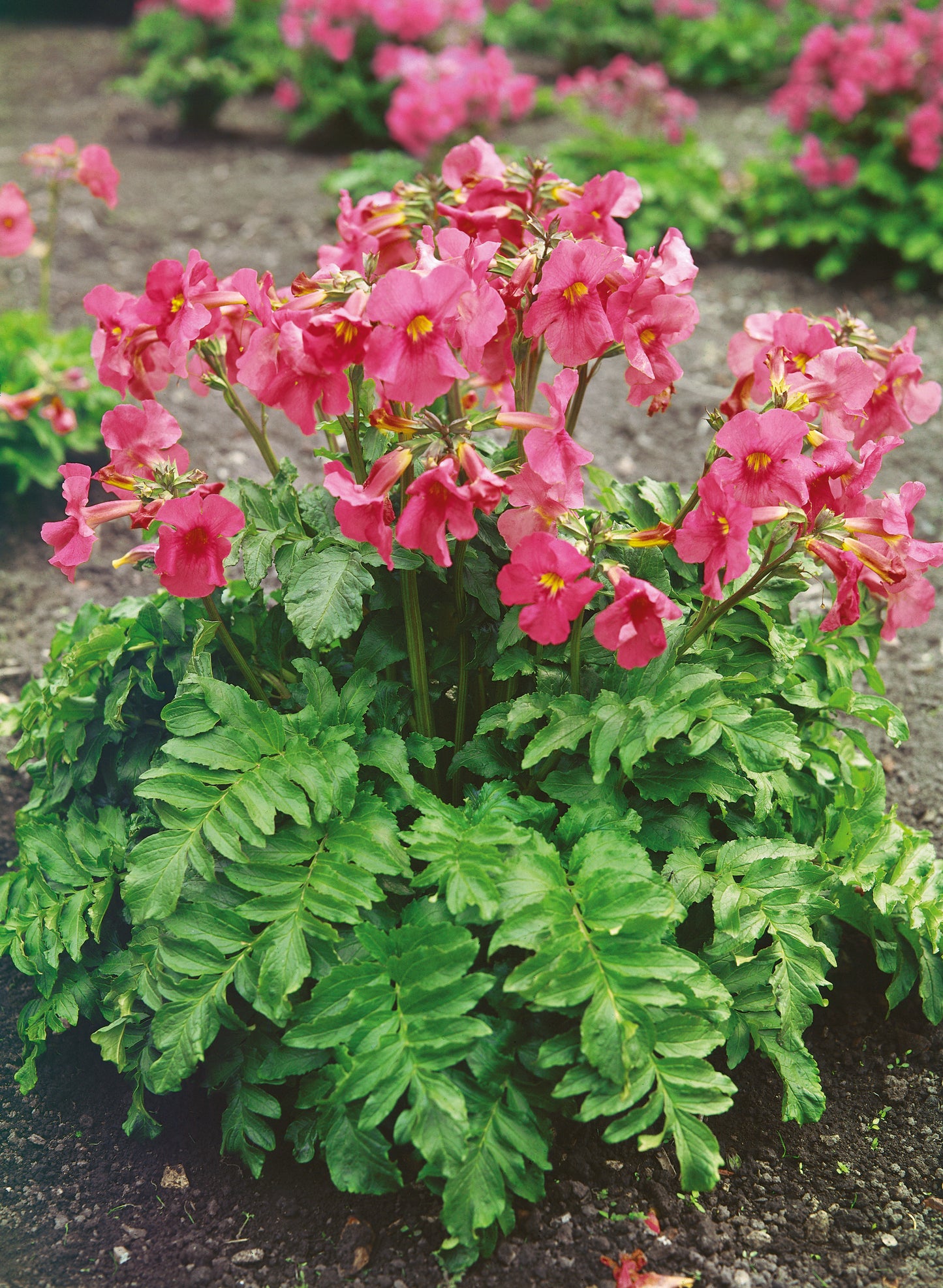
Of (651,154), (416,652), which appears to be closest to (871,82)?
(651,154)

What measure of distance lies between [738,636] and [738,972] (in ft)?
2.11

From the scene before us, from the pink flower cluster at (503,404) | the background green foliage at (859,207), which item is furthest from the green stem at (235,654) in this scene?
the background green foliage at (859,207)

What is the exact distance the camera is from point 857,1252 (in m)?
1.79

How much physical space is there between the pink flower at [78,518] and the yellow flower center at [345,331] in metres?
0.44

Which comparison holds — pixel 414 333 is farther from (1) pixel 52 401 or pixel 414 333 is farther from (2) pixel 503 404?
(1) pixel 52 401

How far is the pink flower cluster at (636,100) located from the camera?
5.99 m

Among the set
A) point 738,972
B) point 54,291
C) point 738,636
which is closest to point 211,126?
point 54,291

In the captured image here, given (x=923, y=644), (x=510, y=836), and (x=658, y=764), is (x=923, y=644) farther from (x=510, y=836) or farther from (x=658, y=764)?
(x=510, y=836)

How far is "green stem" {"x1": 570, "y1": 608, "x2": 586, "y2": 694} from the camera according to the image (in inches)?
71.0

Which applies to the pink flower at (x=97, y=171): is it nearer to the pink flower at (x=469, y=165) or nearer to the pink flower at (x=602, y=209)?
the pink flower at (x=469, y=165)

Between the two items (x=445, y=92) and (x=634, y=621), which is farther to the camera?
(x=445, y=92)

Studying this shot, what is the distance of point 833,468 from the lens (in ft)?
5.66

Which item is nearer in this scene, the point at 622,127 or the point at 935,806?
the point at 935,806

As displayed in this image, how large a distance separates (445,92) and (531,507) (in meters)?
4.97
